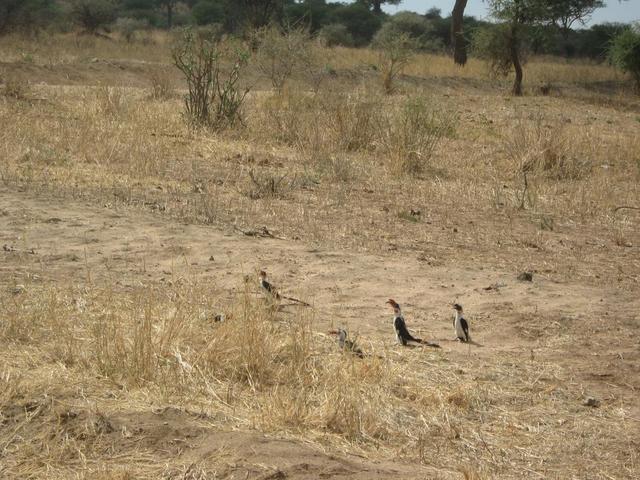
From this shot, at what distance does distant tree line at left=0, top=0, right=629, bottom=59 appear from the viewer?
27609mm

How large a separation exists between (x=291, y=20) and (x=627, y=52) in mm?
19861

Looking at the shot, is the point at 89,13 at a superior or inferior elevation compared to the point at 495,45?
superior

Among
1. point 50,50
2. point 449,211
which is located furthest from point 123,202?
point 50,50

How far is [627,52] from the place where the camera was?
22969 mm

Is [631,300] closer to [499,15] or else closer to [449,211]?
[449,211]

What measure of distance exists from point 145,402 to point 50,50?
765 inches

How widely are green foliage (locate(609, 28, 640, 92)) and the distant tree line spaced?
159 centimetres

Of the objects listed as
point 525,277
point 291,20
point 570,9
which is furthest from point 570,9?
point 525,277

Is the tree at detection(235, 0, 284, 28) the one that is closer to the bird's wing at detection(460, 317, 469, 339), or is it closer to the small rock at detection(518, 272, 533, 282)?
the small rock at detection(518, 272, 533, 282)

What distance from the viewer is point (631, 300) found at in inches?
230

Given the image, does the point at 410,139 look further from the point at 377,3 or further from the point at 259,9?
the point at 377,3

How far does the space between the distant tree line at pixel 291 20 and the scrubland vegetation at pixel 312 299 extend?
1042 centimetres

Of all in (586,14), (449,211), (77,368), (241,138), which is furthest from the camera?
(586,14)

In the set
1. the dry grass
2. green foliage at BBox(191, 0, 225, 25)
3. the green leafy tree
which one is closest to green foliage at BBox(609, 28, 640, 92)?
the dry grass
